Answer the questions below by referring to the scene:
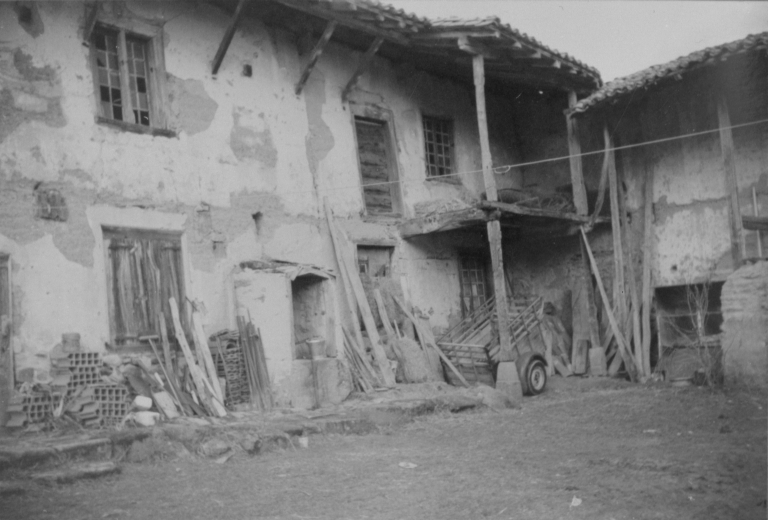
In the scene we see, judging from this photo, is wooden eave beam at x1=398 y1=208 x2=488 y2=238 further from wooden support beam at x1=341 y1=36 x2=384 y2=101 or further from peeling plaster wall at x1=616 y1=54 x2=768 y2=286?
peeling plaster wall at x1=616 y1=54 x2=768 y2=286

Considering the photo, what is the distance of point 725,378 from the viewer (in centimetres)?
1066

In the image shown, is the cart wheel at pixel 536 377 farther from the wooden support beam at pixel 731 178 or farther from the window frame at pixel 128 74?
the window frame at pixel 128 74

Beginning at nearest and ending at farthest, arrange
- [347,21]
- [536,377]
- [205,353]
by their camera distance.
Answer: [205,353]
[347,21]
[536,377]

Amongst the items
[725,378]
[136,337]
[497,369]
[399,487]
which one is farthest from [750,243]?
[136,337]

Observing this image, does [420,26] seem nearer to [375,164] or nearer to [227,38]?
[375,164]

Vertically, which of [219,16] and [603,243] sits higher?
[219,16]

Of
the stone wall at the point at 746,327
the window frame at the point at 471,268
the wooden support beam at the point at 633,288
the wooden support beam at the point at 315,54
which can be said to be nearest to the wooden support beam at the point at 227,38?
the wooden support beam at the point at 315,54

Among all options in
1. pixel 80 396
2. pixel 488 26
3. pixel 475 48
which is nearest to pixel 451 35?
pixel 475 48

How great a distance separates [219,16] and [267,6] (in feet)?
2.32

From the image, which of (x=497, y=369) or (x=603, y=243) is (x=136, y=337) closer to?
(x=497, y=369)

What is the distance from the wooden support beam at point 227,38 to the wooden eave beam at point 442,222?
413 cm

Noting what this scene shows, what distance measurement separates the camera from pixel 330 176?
472 inches

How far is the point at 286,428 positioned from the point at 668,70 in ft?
25.3

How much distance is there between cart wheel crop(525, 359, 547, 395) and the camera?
38.0 feet
